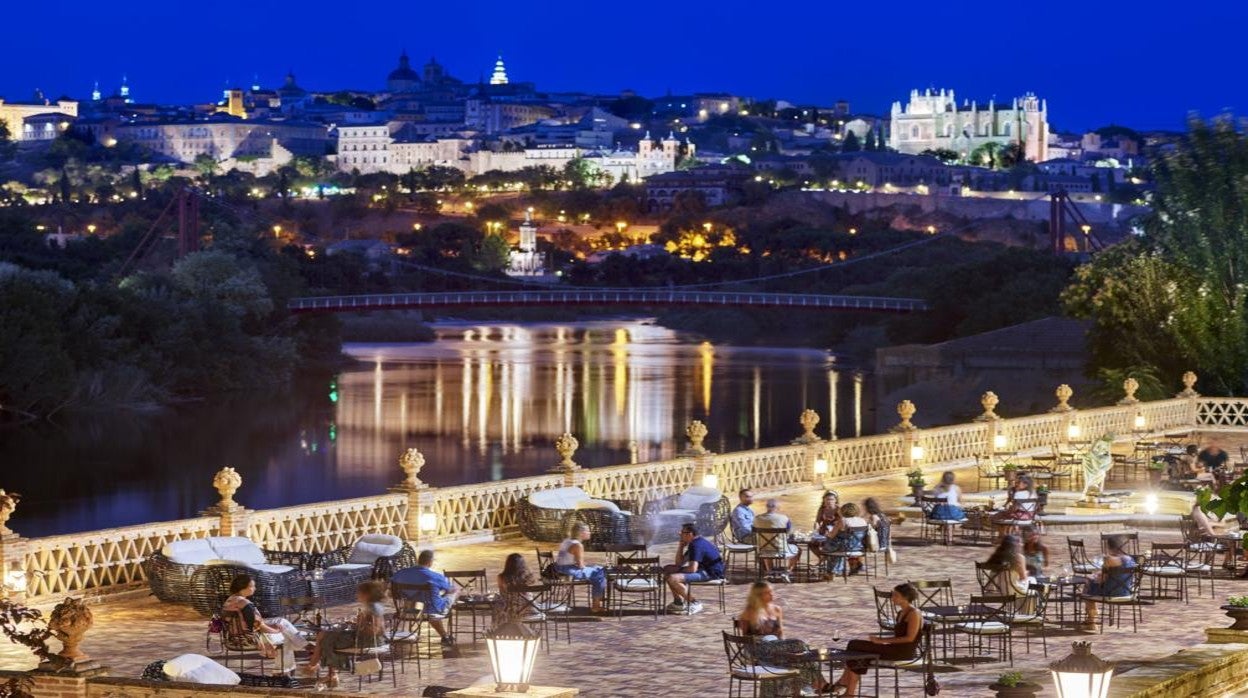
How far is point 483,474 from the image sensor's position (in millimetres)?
47656

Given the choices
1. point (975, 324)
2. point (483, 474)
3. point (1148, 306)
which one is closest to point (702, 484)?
point (1148, 306)

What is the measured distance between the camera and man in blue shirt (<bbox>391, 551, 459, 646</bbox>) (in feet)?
46.3

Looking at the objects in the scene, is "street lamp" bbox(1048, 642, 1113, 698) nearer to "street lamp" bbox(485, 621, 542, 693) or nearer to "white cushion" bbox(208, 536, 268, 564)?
"street lamp" bbox(485, 621, 542, 693)

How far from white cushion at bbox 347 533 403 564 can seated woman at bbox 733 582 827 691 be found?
4764 mm

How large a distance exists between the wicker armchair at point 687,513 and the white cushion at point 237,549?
4478 mm

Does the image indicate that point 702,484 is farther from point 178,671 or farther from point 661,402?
point 661,402

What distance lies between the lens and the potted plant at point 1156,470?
81.5 ft

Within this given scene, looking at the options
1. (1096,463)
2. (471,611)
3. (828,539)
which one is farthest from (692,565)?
(1096,463)

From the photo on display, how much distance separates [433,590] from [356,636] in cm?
172

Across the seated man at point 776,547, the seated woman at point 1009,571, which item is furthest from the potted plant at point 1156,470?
the seated woman at point 1009,571

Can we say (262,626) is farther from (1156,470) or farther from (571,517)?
(1156,470)

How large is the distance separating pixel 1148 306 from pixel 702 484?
17.9 meters

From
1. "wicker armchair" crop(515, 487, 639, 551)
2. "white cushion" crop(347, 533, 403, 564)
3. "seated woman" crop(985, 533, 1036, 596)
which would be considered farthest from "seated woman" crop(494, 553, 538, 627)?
"wicker armchair" crop(515, 487, 639, 551)

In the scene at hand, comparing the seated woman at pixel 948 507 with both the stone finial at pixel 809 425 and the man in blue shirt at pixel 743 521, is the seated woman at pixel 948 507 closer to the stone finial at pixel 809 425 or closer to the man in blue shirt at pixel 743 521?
the man in blue shirt at pixel 743 521
